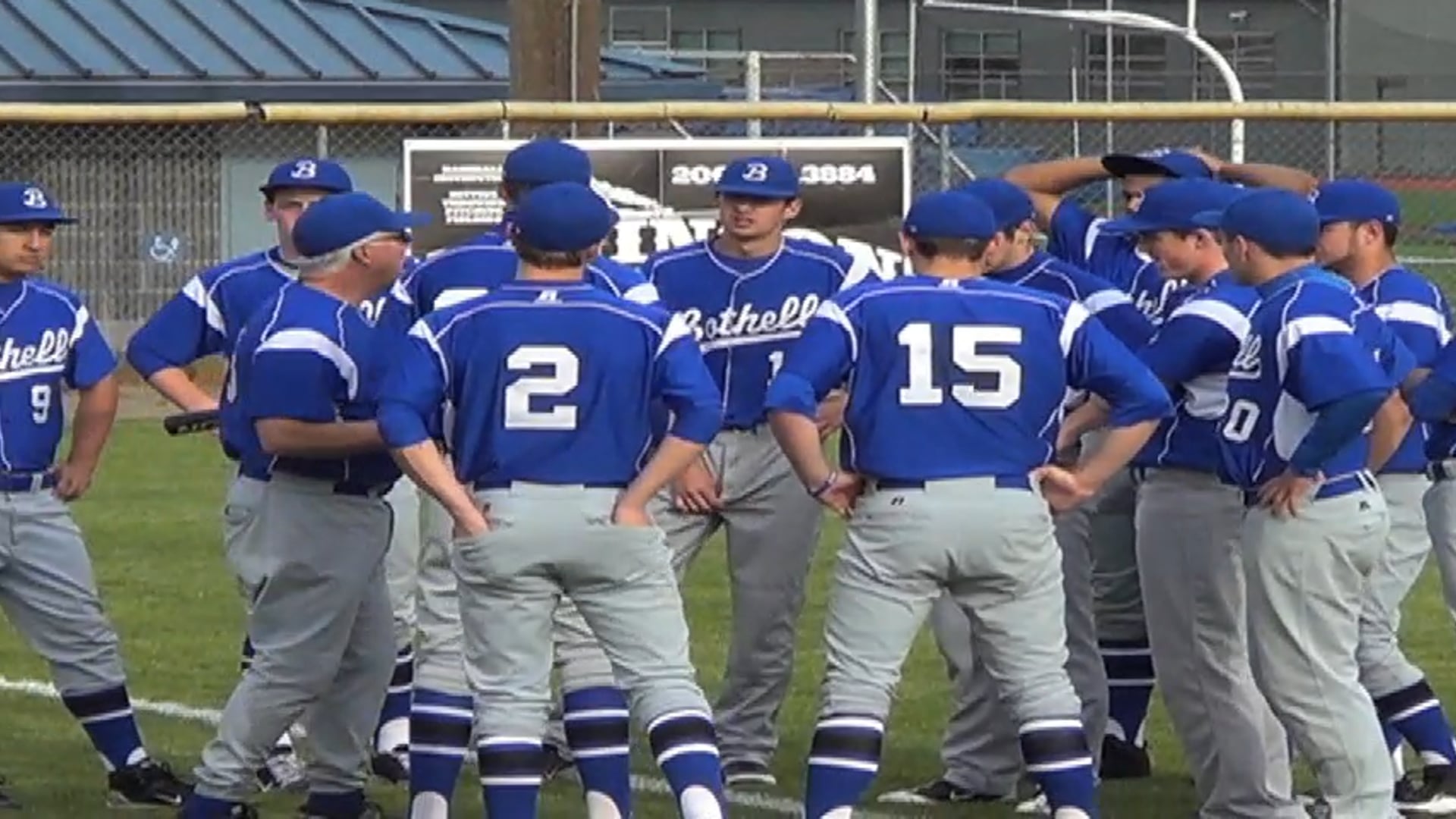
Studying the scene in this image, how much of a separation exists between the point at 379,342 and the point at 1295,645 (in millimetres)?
2638

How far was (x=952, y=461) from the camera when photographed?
25.5 ft

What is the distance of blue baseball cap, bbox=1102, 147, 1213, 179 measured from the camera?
31.2 ft

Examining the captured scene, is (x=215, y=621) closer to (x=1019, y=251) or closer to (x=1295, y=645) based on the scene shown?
(x=1019, y=251)

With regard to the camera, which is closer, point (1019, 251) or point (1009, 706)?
point (1009, 706)

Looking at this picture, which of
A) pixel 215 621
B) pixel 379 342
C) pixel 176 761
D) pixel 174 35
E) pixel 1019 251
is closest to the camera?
pixel 379 342

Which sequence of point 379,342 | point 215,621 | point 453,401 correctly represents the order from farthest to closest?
point 215,621
point 379,342
point 453,401

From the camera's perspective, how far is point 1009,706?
795 centimetres

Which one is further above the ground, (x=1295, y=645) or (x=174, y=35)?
(x=174, y=35)

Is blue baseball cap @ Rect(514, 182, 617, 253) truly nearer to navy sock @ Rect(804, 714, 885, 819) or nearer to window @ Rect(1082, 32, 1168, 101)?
navy sock @ Rect(804, 714, 885, 819)

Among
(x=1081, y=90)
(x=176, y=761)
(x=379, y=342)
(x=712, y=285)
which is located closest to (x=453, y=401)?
(x=379, y=342)

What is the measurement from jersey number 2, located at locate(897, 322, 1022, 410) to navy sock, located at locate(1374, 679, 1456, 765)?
2.05 m

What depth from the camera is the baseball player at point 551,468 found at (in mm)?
7586

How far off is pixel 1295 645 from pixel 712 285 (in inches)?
93.4

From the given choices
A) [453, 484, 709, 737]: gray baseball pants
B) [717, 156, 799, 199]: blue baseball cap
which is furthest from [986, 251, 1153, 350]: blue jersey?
[453, 484, 709, 737]: gray baseball pants
